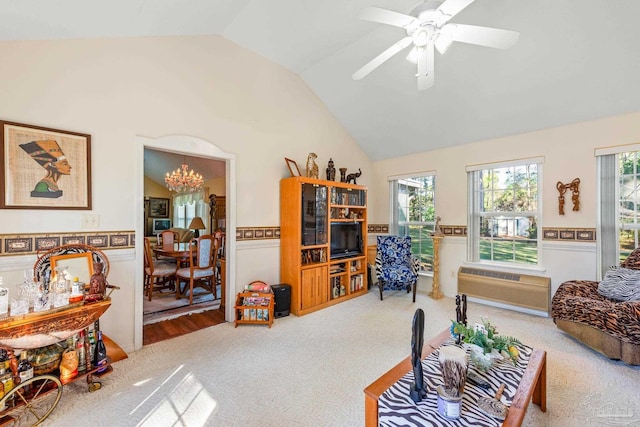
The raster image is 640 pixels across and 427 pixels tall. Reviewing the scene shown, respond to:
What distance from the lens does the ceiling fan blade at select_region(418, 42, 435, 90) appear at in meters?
2.18

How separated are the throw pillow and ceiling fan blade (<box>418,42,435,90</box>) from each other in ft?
9.52

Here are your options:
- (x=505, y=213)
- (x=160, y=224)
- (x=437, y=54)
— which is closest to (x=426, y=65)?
(x=437, y=54)

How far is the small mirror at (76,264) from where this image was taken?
216 cm

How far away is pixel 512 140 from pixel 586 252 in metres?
1.75

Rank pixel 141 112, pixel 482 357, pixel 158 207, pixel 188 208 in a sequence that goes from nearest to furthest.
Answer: pixel 482 357, pixel 141 112, pixel 188 208, pixel 158 207

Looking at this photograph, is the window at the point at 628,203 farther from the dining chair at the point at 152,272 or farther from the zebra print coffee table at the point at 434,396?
the dining chair at the point at 152,272

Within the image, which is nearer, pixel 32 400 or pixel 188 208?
pixel 32 400

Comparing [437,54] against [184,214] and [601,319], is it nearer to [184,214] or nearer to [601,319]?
[601,319]

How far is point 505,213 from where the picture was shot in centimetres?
412

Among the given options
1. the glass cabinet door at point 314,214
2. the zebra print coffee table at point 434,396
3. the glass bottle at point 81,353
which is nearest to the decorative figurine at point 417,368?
the zebra print coffee table at point 434,396

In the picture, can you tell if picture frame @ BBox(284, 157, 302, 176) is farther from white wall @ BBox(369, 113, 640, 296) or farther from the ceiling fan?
white wall @ BBox(369, 113, 640, 296)

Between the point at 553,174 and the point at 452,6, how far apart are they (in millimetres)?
3062

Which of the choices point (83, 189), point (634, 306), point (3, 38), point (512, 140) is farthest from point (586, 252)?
point (3, 38)

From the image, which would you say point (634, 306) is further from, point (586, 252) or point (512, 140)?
point (512, 140)
